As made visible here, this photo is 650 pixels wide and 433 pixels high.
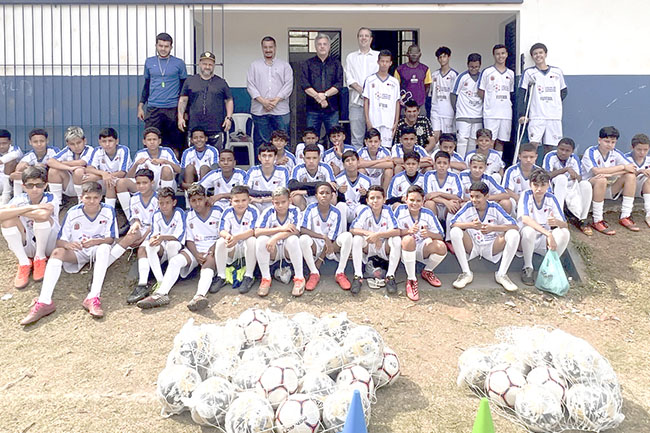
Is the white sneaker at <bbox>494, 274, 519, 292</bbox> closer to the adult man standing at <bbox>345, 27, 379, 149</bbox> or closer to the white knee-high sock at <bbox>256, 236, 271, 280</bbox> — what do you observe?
the white knee-high sock at <bbox>256, 236, 271, 280</bbox>

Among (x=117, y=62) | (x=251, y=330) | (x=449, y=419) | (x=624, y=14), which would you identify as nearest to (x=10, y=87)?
(x=117, y=62)

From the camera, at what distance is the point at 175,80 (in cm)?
769

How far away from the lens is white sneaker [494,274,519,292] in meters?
5.94

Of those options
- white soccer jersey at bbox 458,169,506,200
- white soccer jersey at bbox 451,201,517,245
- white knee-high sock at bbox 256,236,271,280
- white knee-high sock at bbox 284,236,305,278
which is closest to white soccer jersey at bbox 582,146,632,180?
white soccer jersey at bbox 458,169,506,200

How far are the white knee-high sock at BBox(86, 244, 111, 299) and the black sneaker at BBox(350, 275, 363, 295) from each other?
2.32 metres

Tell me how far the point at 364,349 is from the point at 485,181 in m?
3.32

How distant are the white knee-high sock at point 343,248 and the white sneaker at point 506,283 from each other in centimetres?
147

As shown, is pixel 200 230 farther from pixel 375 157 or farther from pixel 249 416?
pixel 249 416

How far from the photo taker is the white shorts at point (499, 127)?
808cm

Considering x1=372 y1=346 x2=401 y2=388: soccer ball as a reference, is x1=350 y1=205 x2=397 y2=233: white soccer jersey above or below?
above

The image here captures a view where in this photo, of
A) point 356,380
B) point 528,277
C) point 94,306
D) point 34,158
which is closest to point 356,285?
point 528,277

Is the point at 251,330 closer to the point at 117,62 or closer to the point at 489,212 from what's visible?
the point at 489,212

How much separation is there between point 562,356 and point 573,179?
12.2ft

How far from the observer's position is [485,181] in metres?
6.75
